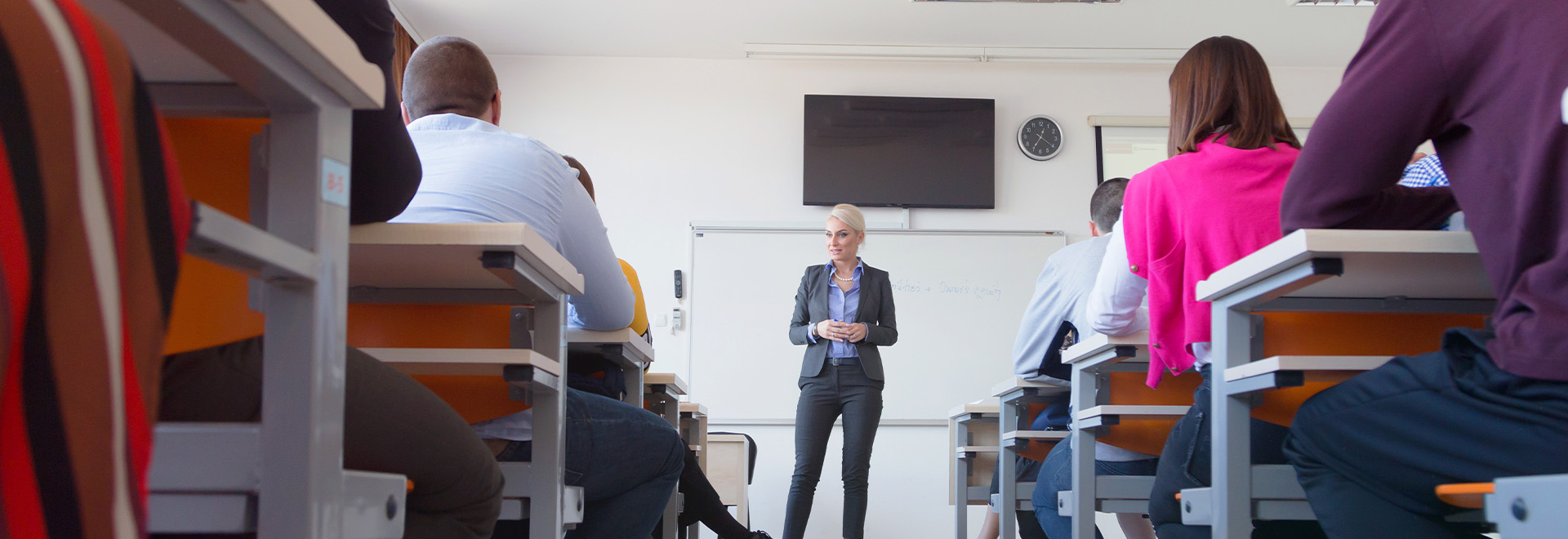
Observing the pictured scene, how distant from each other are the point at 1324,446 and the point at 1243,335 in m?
0.27

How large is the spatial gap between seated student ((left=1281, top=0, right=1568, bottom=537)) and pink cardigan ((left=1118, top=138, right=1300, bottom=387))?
0.50 meters

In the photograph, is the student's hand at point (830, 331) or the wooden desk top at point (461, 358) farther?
the student's hand at point (830, 331)

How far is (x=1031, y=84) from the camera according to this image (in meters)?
5.84

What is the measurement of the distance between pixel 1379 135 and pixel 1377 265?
15cm

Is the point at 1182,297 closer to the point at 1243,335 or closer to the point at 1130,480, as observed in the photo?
the point at 1243,335

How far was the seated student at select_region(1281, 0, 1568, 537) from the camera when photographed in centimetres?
93

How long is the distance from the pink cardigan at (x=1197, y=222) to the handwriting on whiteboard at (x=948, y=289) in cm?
370

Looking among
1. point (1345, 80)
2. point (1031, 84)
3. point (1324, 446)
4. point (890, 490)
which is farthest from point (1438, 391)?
point (1031, 84)

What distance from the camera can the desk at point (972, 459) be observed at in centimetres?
381

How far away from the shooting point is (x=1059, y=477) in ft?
7.95

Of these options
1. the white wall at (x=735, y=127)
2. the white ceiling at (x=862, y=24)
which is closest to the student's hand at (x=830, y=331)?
the white wall at (x=735, y=127)

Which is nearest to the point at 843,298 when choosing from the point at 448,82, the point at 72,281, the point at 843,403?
the point at 843,403

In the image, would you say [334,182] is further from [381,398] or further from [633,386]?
[633,386]

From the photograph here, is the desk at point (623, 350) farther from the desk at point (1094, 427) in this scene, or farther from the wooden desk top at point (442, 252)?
the desk at point (1094, 427)
